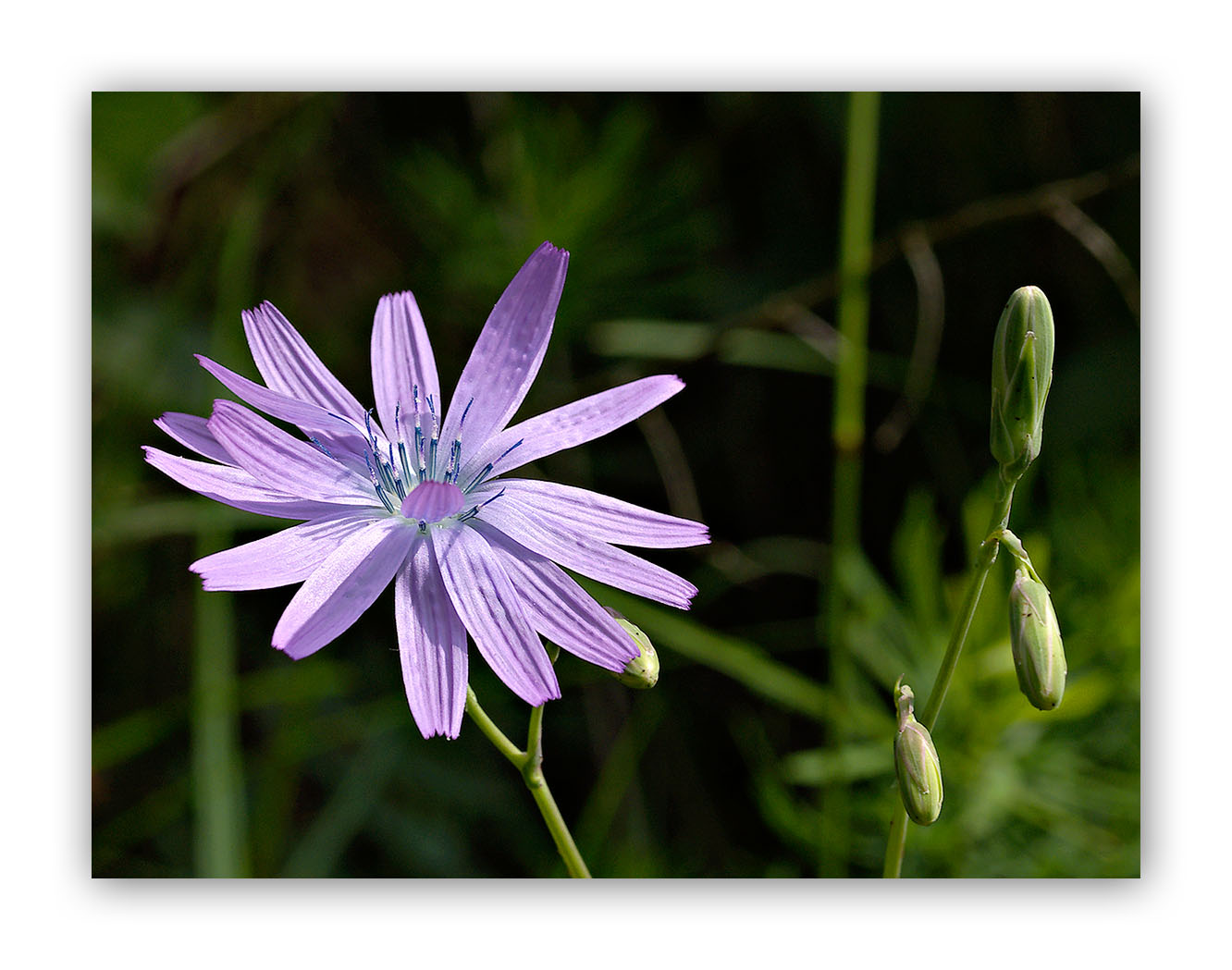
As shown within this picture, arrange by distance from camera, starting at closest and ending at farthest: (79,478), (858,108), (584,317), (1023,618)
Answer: (1023,618)
(79,478)
(858,108)
(584,317)

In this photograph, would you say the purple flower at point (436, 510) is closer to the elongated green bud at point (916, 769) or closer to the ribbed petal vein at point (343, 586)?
the ribbed petal vein at point (343, 586)

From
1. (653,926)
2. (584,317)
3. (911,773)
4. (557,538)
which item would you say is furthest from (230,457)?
(584,317)

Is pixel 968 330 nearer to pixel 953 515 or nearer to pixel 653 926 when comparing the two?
pixel 953 515

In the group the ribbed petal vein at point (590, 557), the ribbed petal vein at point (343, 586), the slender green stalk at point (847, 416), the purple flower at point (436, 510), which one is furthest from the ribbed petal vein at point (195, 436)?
the slender green stalk at point (847, 416)

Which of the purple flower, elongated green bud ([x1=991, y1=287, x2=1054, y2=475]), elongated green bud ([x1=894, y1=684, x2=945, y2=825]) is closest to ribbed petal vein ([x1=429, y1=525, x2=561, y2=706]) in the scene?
the purple flower

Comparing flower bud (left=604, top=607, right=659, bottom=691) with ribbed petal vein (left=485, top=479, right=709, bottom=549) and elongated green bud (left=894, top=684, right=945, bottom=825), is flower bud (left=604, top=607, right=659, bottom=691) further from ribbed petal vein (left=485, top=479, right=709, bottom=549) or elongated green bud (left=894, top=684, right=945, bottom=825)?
elongated green bud (left=894, top=684, right=945, bottom=825)

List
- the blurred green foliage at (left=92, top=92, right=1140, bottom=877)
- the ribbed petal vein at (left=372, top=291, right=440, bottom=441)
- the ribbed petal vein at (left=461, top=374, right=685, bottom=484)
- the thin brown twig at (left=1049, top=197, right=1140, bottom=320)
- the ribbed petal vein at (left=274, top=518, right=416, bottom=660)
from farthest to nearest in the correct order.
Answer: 1. the blurred green foliage at (left=92, top=92, right=1140, bottom=877)
2. the thin brown twig at (left=1049, top=197, right=1140, bottom=320)
3. the ribbed petal vein at (left=372, top=291, right=440, bottom=441)
4. the ribbed petal vein at (left=461, top=374, right=685, bottom=484)
5. the ribbed petal vein at (left=274, top=518, right=416, bottom=660)
